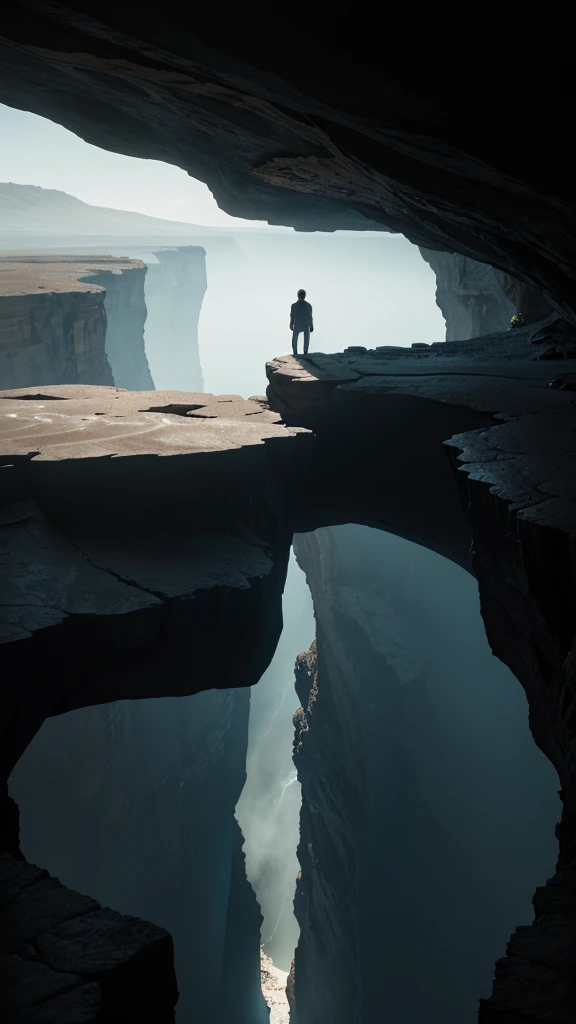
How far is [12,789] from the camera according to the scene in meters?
11.1

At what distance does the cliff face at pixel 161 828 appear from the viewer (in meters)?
11.7

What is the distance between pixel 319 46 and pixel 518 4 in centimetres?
88

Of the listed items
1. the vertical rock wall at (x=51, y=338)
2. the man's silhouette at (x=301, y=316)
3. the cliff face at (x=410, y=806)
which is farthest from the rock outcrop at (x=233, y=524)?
the vertical rock wall at (x=51, y=338)

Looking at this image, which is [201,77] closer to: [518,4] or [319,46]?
[319,46]

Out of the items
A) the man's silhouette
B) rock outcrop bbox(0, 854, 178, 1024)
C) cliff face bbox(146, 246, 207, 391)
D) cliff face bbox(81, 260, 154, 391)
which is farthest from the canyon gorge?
→ cliff face bbox(146, 246, 207, 391)

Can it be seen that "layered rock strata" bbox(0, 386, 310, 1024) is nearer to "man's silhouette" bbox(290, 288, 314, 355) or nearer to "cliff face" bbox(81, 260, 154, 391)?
"man's silhouette" bbox(290, 288, 314, 355)

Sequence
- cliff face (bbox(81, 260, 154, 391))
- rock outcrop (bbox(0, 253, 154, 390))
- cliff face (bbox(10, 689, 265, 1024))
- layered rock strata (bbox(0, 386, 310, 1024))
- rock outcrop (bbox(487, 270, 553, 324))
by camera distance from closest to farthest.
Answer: layered rock strata (bbox(0, 386, 310, 1024)) < rock outcrop (bbox(487, 270, 553, 324)) < cliff face (bbox(10, 689, 265, 1024)) < rock outcrop (bbox(0, 253, 154, 390)) < cliff face (bbox(81, 260, 154, 391))

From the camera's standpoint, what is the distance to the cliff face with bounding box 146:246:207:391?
56.6 metres

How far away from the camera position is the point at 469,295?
19.1 metres

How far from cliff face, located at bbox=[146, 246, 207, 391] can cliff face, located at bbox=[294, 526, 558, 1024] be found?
45.3m

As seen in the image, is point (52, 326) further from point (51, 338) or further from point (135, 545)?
point (135, 545)

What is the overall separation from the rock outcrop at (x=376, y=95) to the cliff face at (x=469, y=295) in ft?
35.5

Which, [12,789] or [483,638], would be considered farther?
[483,638]

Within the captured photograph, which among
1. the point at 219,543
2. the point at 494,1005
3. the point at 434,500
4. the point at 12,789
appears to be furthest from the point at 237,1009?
the point at 494,1005
